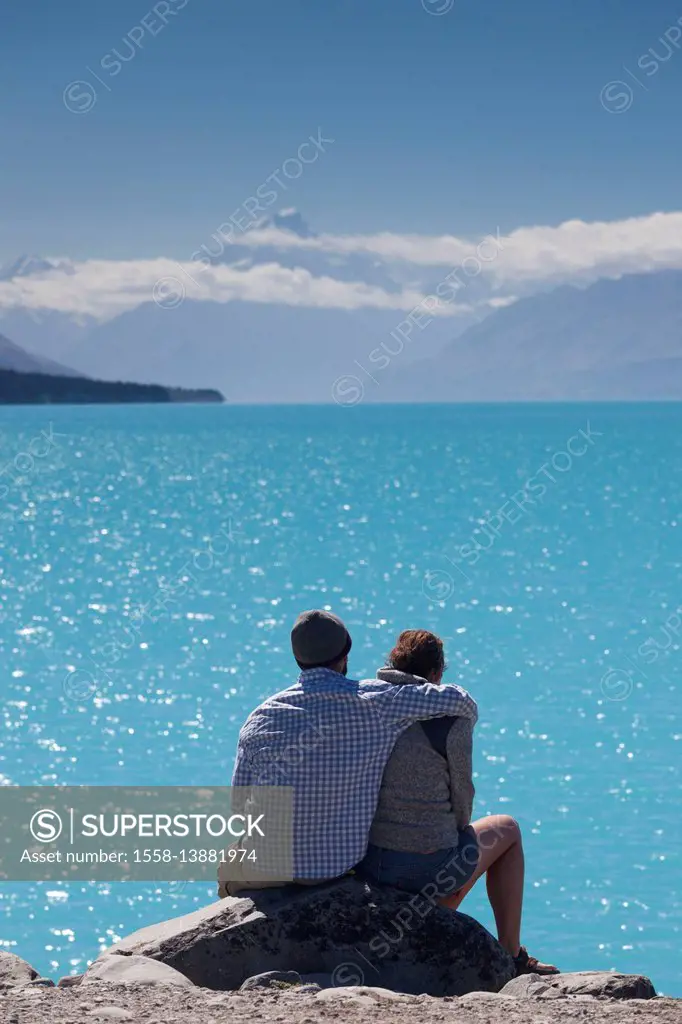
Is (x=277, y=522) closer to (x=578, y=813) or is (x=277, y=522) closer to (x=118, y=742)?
→ (x=118, y=742)

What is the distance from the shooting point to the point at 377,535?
143 feet

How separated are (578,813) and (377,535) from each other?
1196 inches

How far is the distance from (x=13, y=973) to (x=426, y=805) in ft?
5.90

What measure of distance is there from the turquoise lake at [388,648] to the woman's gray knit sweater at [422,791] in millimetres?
5175

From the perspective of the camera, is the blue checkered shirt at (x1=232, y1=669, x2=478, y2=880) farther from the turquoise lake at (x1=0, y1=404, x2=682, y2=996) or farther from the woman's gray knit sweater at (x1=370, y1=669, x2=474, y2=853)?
the turquoise lake at (x1=0, y1=404, x2=682, y2=996)

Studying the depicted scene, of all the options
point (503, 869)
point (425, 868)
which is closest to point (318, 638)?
point (425, 868)

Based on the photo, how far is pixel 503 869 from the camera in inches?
229

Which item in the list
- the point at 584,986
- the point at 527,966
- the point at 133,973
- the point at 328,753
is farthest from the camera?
the point at 527,966

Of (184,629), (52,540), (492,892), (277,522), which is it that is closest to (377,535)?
(277,522)

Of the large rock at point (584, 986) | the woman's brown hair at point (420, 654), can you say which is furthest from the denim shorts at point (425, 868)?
the woman's brown hair at point (420, 654)

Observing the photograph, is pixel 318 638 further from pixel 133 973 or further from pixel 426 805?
pixel 133 973

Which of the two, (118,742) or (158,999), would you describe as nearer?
(158,999)

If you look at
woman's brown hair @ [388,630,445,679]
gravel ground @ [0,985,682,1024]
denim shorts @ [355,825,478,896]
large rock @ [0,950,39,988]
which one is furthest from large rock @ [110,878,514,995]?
woman's brown hair @ [388,630,445,679]

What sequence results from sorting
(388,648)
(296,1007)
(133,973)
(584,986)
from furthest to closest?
1. (388,648)
2. (584,986)
3. (133,973)
4. (296,1007)
